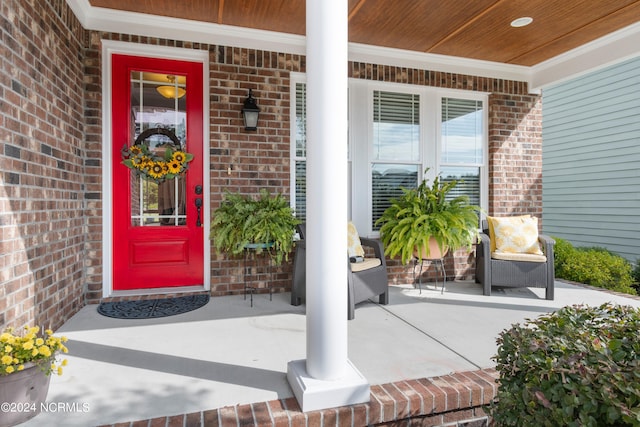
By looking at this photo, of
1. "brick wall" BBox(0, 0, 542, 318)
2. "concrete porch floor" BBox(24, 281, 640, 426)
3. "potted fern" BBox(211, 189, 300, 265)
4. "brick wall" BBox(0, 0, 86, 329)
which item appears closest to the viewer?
"concrete porch floor" BBox(24, 281, 640, 426)

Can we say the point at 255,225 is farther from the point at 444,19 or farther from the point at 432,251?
the point at 444,19

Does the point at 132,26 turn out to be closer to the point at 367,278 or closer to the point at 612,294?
the point at 367,278

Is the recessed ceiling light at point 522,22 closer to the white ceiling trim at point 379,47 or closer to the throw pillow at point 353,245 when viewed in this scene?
the white ceiling trim at point 379,47

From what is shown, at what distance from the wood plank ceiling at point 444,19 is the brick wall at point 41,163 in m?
0.86

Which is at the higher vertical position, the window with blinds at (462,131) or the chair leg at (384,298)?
the window with blinds at (462,131)

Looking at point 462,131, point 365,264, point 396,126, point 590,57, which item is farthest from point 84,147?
point 590,57

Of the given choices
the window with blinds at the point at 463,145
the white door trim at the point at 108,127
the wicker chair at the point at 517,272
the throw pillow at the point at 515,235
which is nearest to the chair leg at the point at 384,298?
the wicker chair at the point at 517,272

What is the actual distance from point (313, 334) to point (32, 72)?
95.9 inches

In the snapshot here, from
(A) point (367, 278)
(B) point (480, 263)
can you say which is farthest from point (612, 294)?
(A) point (367, 278)

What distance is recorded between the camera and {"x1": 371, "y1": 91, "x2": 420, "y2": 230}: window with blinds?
14.8 feet

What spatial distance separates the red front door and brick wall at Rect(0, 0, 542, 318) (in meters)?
0.18

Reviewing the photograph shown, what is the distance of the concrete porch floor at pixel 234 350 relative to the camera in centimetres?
181

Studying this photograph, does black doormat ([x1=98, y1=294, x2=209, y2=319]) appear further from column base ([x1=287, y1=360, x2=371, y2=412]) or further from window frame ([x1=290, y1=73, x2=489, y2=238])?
column base ([x1=287, y1=360, x2=371, y2=412])

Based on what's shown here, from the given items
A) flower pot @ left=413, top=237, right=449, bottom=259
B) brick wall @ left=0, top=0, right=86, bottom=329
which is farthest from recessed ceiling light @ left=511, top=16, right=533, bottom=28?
brick wall @ left=0, top=0, right=86, bottom=329
